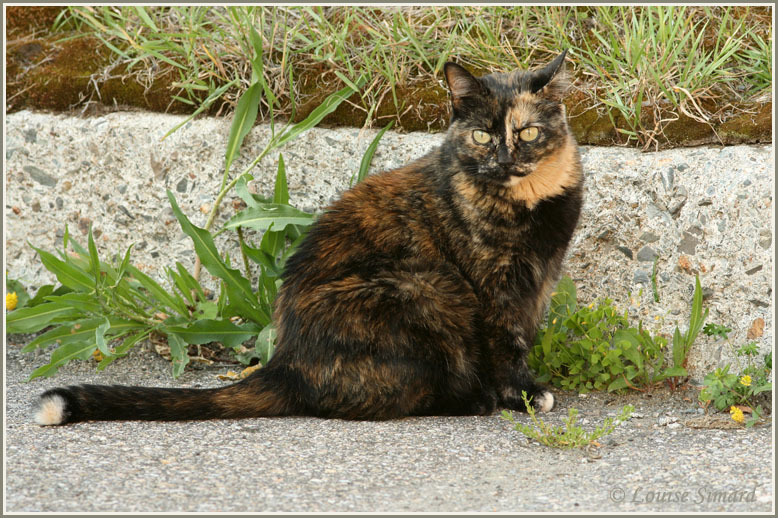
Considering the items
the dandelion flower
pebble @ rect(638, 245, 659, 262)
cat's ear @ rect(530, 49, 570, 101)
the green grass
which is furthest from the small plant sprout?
the green grass

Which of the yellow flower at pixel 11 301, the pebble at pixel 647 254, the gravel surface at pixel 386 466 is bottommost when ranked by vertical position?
the gravel surface at pixel 386 466

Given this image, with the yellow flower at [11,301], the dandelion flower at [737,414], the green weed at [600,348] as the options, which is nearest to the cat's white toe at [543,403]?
the green weed at [600,348]

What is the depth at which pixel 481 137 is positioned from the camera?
3.54 meters

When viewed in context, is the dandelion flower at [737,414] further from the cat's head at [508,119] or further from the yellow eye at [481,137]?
the yellow eye at [481,137]

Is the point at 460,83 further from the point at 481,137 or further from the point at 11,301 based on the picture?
the point at 11,301

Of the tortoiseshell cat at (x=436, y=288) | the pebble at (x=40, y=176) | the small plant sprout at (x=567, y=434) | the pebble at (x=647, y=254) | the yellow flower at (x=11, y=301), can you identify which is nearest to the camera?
the small plant sprout at (x=567, y=434)

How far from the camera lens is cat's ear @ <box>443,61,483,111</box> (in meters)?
3.49

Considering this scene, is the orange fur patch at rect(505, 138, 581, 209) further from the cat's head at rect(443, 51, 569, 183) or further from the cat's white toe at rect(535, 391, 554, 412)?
the cat's white toe at rect(535, 391, 554, 412)

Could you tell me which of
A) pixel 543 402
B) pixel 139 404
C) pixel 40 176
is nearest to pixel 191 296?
pixel 139 404

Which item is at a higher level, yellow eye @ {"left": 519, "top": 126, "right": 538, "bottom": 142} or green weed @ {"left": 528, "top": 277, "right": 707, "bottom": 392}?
yellow eye @ {"left": 519, "top": 126, "right": 538, "bottom": 142}

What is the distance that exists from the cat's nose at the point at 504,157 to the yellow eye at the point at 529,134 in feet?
0.31

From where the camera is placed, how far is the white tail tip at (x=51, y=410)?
3.28m

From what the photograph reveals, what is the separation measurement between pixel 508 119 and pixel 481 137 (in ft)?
0.50

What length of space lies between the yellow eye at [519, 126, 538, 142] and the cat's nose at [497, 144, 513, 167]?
3.8 inches
